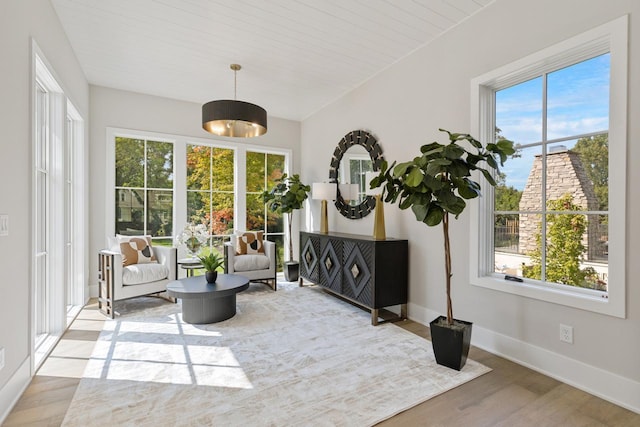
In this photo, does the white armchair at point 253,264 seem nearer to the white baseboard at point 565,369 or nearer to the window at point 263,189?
the window at point 263,189

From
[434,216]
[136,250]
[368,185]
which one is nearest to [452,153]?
[434,216]

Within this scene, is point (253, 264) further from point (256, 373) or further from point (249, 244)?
point (256, 373)

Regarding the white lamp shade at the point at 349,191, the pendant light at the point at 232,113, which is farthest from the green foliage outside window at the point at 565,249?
the pendant light at the point at 232,113

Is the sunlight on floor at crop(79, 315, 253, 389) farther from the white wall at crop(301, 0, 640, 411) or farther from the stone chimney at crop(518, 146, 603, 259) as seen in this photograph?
the stone chimney at crop(518, 146, 603, 259)

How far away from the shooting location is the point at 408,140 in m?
3.56

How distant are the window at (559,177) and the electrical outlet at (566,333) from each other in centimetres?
17

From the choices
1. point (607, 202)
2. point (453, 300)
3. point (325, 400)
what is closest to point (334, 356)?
point (325, 400)

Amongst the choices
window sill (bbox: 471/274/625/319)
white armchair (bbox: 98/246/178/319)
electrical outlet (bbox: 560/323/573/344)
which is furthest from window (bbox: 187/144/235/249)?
electrical outlet (bbox: 560/323/573/344)

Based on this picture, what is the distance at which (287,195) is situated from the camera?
5148mm

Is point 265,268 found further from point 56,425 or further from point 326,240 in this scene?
point 56,425

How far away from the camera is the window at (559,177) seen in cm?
202

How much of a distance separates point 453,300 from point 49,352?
11.5 ft

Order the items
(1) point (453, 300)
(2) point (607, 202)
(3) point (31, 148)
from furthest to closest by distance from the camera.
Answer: (1) point (453, 300) < (3) point (31, 148) < (2) point (607, 202)

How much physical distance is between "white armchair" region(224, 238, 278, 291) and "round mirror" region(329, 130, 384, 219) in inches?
50.0
